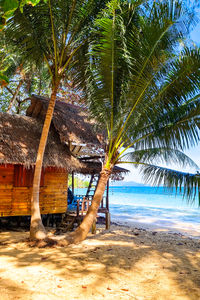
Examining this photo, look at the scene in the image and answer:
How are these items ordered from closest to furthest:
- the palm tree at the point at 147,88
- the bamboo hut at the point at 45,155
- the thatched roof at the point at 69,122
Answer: the palm tree at the point at 147,88, the bamboo hut at the point at 45,155, the thatched roof at the point at 69,122

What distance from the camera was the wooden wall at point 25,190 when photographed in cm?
709

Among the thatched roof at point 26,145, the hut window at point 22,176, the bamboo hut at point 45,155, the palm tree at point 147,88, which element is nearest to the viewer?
the palm tree at point 147,88

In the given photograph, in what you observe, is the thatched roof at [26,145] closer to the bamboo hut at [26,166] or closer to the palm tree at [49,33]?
the bamboo hut at [26,166]

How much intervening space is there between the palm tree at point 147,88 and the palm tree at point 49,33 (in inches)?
17.8

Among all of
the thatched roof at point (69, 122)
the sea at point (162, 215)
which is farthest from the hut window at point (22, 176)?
the sea at point (162, 215)

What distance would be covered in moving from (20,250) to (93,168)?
408cm

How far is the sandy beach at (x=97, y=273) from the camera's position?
2893mm

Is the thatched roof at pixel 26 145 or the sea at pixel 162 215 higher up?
the thatched roof at pixel 26 145

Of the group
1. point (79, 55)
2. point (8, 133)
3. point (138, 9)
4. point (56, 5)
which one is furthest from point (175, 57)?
point (8, 133)

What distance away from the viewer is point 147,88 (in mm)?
5098

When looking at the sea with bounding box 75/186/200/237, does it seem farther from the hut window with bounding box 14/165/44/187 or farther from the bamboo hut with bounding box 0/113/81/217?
the hut window with bounding box 14/165/44/187

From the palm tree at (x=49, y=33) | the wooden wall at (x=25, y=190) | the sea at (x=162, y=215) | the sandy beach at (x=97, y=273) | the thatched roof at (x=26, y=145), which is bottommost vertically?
the sea at (x=162, y=215)

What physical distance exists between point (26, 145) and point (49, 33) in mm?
3140

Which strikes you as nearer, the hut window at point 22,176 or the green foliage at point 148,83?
the green foliage at point 148,83
